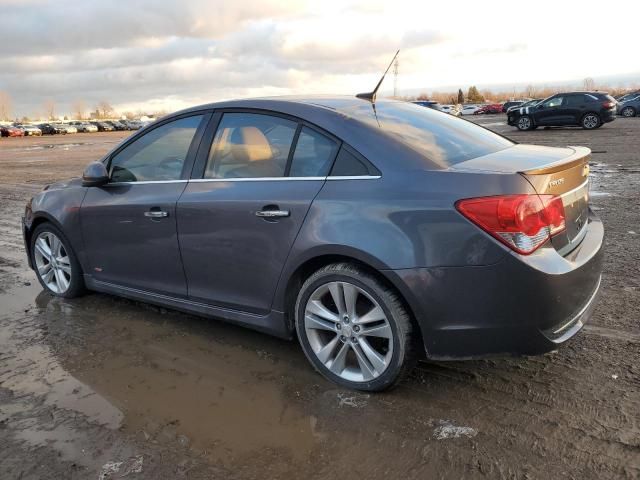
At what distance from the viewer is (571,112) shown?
2370cm

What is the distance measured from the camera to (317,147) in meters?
3.31

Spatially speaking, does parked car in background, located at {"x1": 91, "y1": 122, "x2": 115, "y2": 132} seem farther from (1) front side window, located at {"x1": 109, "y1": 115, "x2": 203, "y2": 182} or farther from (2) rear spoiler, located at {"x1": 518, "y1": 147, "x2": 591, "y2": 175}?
(2) rear spoiler, located at {"x1": 518, "y1": 147, "x2": 591, "y2": 175}

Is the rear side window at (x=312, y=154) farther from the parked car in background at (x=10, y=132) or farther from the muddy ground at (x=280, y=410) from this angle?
the parked car in background at (x=10, y=132)

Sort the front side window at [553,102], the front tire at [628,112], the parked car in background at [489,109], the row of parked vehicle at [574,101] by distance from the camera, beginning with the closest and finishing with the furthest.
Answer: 1. the row of parked vehicle at [574,101]
2. the front side window at [553,102]
3. the front tire at [628,112]
4. the parked car in background at [489,109]

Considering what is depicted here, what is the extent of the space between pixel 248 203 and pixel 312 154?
492mm

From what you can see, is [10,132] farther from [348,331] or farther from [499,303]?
[499,303]

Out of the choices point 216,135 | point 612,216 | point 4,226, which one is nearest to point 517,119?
point 612,216


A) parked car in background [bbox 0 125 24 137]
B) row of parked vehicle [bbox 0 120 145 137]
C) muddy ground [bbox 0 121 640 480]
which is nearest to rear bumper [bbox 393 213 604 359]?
muddy ground [bbox 0 121 640 480]

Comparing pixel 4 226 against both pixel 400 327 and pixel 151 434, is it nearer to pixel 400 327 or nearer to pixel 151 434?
pixel 151 434

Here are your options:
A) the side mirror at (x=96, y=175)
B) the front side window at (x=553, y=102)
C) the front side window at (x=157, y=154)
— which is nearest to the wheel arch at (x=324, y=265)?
the front side window at (x=157, y=154)

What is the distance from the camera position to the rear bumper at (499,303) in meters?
2.69

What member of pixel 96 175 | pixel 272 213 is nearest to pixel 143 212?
pixel 96 175

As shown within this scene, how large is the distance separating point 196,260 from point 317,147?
1.13m

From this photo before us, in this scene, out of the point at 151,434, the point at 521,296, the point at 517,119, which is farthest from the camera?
the point at 517,119
